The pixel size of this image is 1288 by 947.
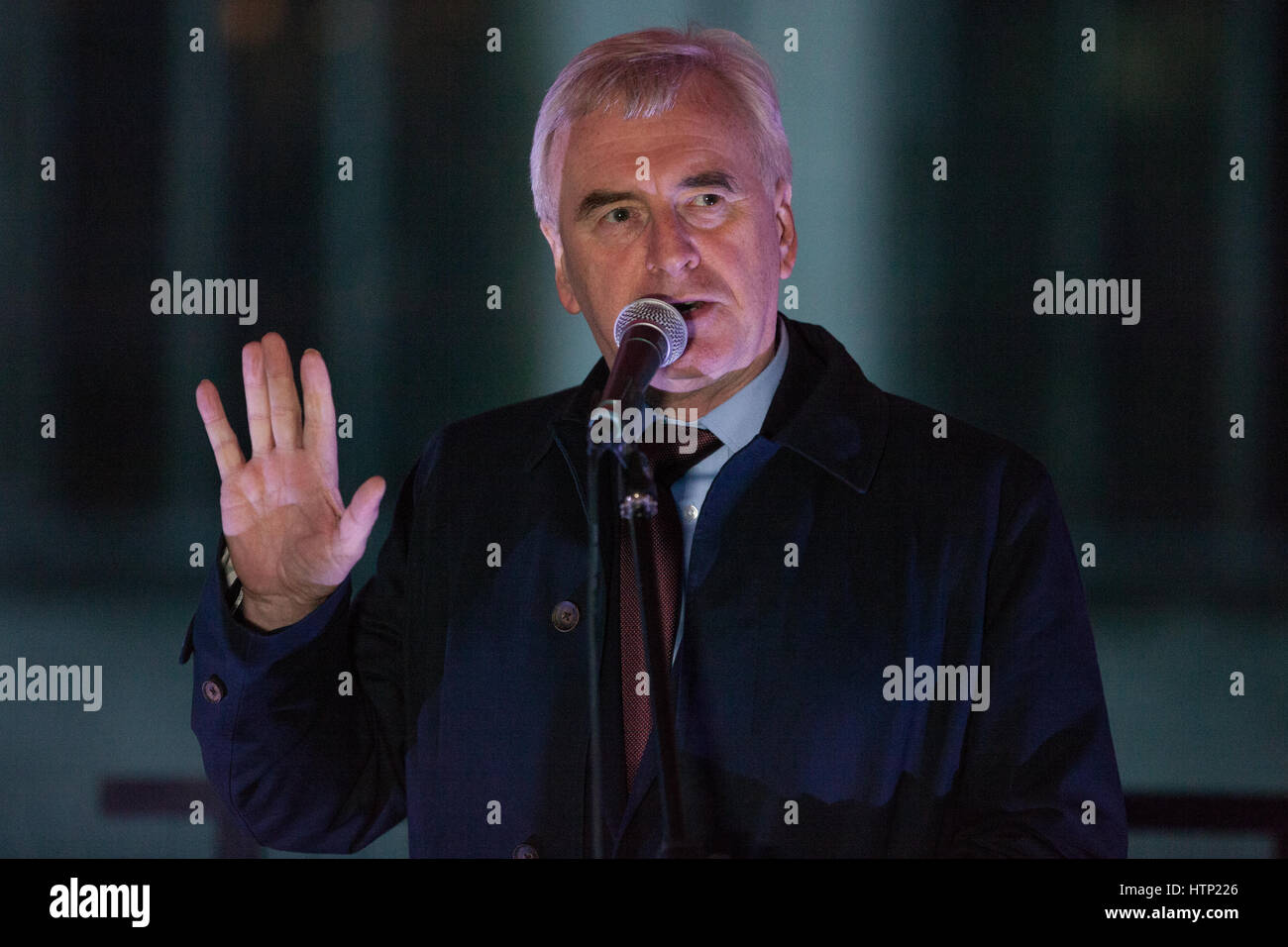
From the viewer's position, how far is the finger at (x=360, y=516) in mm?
1814

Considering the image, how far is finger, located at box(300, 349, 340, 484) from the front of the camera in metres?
1.85

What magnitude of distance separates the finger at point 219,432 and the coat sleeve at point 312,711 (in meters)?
0.13

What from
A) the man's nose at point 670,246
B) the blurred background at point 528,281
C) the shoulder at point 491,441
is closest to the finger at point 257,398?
the shoulder at point 491,441

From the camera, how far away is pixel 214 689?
193 centimetres

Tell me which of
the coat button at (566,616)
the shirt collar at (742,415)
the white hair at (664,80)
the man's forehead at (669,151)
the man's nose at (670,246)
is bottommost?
the coat button at (566,616)

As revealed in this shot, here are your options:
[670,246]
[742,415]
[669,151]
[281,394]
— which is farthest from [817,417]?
[281,394]

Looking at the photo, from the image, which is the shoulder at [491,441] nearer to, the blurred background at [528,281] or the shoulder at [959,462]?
the blurred background at [528,281]

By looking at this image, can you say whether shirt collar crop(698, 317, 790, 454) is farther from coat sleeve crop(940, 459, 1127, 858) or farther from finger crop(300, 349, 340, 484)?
finger crop(300, 349, 340, 484)

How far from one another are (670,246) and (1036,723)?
0.92 metres

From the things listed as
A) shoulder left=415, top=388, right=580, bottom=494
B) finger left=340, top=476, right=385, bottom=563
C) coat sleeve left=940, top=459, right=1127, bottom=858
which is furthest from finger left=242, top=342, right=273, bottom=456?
coat sleeve left=940, top=459, right=1127, bottom=858

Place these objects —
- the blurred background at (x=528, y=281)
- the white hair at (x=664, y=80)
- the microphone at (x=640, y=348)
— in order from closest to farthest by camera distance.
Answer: the microphone at (x=640, y=348) < the white hair at (x=664, y=80) < the blurred background at (x=528, y=281)

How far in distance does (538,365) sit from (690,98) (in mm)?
636

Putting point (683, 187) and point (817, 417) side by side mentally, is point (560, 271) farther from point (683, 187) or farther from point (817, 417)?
point (817, 417)

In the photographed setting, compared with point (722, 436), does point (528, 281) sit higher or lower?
higher
